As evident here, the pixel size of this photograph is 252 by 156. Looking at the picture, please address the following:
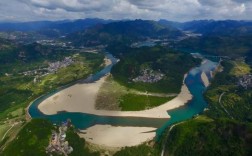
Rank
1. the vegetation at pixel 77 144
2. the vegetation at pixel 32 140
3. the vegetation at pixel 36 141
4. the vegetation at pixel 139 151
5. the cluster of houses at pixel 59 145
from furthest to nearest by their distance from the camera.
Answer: the vegetation at pixel 139 151, the vegetation at pixel 77 144, the cluster of houses at pixel 59 145, the vegetation at pixel 36 141, the vegetation at pixel 32 140

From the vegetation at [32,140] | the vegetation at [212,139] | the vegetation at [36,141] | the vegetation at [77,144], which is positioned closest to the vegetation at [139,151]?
the vegetation at [212,139]

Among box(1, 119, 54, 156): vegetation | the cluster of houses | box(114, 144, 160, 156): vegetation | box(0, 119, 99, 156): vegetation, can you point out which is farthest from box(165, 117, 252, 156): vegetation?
box(1, 119, 54, 156): vegetation

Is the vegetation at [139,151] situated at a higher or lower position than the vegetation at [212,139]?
lower

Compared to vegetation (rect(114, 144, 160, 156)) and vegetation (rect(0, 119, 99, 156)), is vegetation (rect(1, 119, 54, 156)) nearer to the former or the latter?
vegetation (rect(0, 119, 99, 156))

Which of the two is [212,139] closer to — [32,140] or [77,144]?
[77,144]

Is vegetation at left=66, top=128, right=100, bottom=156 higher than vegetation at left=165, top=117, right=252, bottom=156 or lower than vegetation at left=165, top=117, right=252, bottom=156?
lower

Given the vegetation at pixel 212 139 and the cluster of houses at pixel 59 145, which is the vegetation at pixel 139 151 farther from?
the cluster of houses at pixel 59 145

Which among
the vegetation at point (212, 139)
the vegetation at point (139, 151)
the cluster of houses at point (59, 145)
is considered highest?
the vegetation at point (212, 139)

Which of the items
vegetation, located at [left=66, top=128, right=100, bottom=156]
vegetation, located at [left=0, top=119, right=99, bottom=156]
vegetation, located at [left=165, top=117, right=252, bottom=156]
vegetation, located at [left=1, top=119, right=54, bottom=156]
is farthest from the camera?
vegetation, located at [left=66, top=128, right=100, bottom=156]

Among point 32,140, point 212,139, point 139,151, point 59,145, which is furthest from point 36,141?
point 212,139
